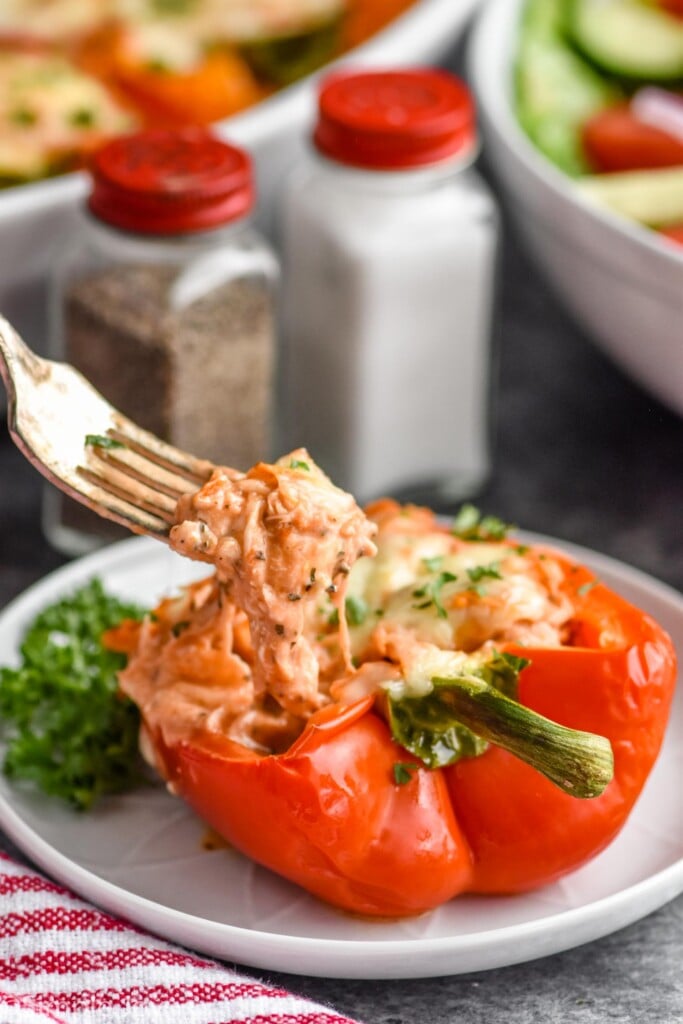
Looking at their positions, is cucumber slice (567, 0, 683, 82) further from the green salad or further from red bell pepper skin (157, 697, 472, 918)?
red bell pepper skin (157, 697, 472, 918)

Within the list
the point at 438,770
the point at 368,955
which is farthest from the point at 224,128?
the point at 368,955

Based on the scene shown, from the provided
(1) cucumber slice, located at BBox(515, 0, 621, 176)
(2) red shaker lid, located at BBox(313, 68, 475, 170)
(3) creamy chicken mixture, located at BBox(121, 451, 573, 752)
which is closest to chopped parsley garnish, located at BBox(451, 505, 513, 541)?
(3) creamy chicken mixture, located at BBox(121, 451, 573, 752)

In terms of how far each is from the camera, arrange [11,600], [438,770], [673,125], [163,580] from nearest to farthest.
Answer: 1. [438,770]
2. [163,580]
3. [11,600]
4. [673,125]

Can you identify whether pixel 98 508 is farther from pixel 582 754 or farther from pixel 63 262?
pixel 63 262

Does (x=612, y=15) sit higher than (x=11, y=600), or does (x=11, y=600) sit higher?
(x=612, y=15)

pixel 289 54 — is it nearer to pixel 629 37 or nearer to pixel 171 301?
pixel 629 37
